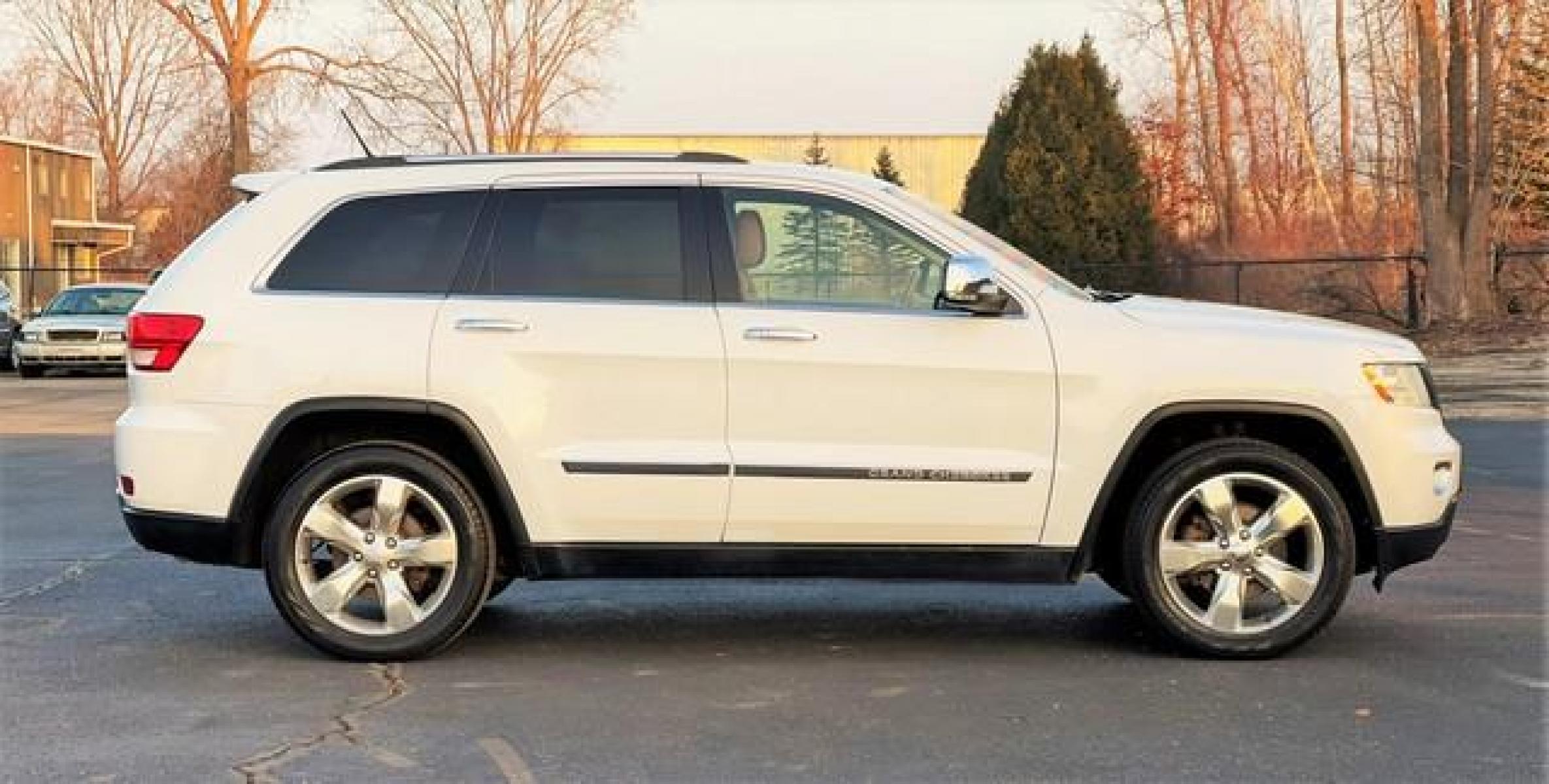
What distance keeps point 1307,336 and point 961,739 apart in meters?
2.18

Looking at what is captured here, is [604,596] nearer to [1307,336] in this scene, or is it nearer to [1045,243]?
[1307,336]

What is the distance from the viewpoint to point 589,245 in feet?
20.4

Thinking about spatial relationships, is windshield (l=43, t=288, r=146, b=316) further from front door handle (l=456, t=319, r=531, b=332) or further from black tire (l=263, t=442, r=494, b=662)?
front door handle (l=456, t=319, r=531, b=332)

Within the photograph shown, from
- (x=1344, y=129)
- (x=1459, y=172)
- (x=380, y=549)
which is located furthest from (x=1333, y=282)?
(x=380, y=549)

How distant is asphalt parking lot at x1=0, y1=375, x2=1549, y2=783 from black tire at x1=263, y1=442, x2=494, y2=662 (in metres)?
0.12

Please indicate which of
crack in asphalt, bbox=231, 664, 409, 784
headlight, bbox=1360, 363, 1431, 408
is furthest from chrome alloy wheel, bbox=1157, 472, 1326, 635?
crack in asphalt, bbox=231, 664, 409, 784

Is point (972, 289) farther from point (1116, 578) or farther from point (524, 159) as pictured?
point (524, 159)

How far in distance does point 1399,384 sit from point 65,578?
6255mm

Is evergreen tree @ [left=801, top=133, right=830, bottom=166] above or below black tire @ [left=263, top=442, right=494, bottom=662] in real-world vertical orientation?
above

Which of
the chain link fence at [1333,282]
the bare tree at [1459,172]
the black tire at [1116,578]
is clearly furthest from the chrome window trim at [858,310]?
the bare tree at [1459,172]

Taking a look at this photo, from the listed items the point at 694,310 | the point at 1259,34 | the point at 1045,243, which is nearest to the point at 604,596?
the point at 694,310

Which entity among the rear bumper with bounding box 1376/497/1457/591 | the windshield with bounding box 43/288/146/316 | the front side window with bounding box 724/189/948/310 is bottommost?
the rear bumper with bounding box 1376/497/1457/591

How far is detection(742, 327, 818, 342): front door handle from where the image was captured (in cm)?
597

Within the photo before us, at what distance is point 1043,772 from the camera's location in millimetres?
4762
